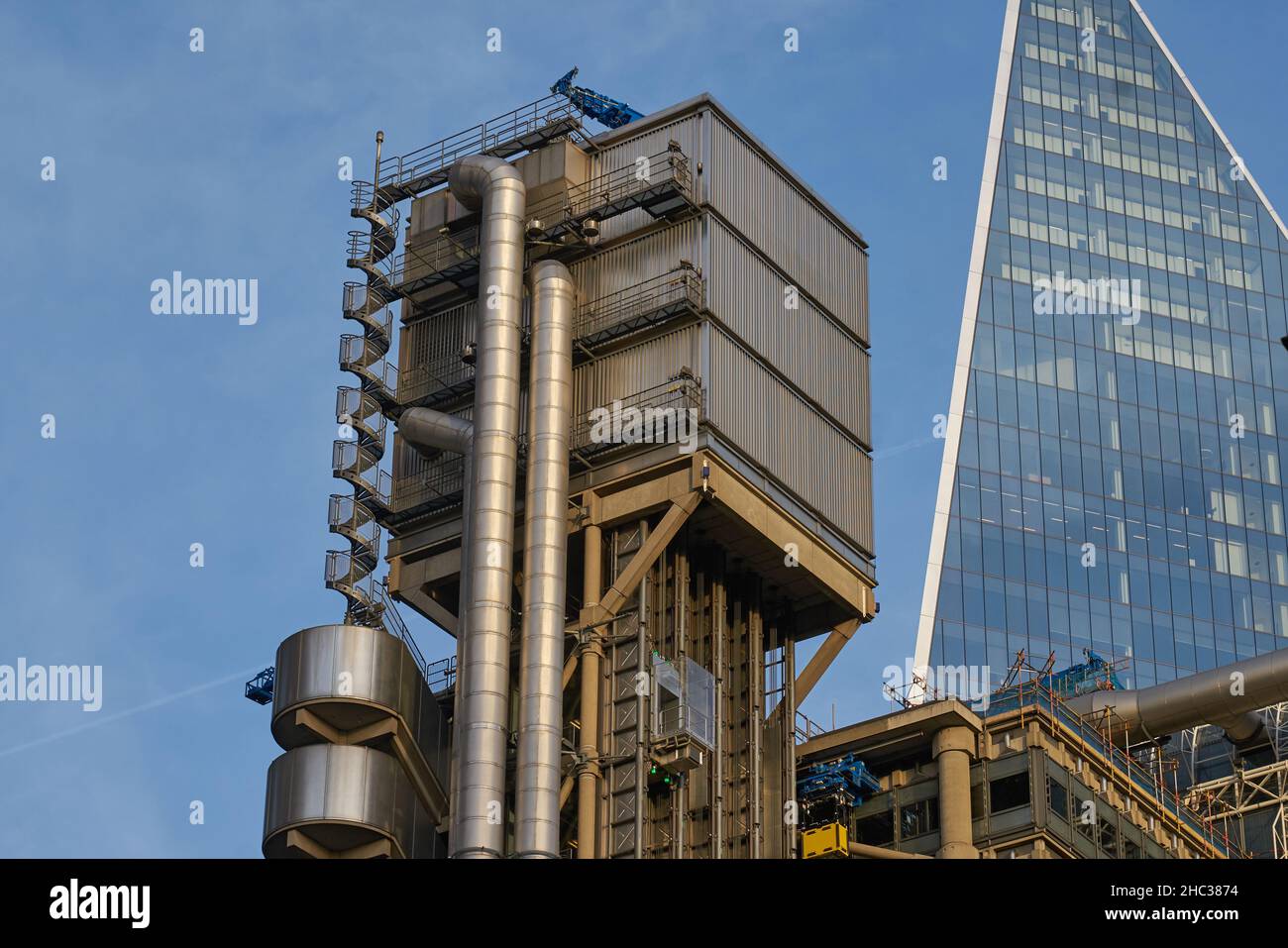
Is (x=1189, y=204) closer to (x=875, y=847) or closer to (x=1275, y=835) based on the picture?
(x=1275, y=835)

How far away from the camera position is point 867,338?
82312mm

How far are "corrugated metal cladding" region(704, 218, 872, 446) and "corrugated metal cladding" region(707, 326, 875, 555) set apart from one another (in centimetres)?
66

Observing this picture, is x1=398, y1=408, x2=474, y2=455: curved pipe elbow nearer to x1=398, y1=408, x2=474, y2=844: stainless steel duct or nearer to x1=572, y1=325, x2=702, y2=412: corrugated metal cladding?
x1=398, y1=408, x2=474, y2=844: stainless steel duct

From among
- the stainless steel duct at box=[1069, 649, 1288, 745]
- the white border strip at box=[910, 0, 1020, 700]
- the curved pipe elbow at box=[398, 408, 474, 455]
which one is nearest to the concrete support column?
the stainless steel duct at box=[1069, 649, 1288, 745]

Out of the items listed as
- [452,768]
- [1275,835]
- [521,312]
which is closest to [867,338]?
[521,312]

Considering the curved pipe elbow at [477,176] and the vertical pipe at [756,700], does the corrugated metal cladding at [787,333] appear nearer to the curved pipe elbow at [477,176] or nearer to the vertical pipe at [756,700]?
the curved pipe elbow at [477,176]

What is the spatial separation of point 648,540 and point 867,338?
46.6ft

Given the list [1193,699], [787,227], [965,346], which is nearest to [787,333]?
[787,227]

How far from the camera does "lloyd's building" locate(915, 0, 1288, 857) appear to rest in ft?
542

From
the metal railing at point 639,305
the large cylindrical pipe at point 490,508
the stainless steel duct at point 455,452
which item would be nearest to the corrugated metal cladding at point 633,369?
the metal railing at point 639,305

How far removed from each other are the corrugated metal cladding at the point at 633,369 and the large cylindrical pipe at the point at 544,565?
1925mm

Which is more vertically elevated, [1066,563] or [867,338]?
[1066,563]

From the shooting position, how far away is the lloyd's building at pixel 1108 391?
165250 mm
